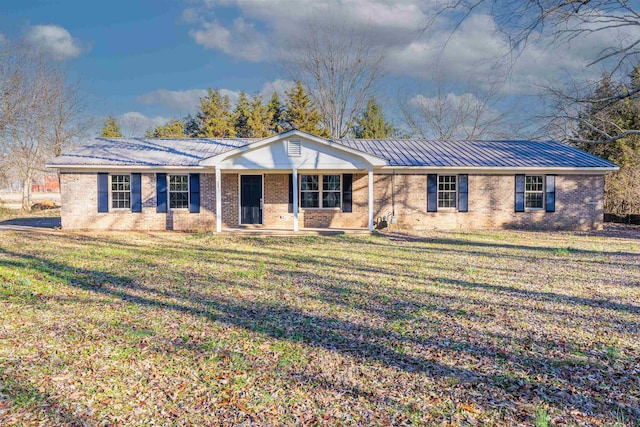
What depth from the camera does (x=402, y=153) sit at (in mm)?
18109

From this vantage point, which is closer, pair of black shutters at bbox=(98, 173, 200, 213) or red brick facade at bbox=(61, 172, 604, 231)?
pair of black shutters at bbox=(98, 173, 200, 213)

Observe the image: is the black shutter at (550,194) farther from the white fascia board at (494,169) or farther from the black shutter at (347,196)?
the black shutter at (347,196)

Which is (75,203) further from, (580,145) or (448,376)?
(580,145)

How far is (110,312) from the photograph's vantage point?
571 cm

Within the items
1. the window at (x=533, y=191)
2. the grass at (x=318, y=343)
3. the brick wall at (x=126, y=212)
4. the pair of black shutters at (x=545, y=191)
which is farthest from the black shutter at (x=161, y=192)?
the window at (x=533, y=191)

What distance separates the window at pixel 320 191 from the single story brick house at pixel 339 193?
0.04 meters

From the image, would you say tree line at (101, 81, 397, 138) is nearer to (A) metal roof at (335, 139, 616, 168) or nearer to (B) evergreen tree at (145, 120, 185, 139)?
(B) evergreen tree at (145, 120, 185, 139)

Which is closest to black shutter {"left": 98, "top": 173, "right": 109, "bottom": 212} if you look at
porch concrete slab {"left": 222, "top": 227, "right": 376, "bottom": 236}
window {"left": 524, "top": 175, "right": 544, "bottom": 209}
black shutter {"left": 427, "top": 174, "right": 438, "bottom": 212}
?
porch concrete slab {"left": 222, "top": 227, "right": 376, "bottom": 236}

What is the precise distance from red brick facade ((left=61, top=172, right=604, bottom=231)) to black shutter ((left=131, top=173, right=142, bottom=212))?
1.70 meters

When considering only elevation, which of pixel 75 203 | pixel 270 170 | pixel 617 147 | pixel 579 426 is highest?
pixel 617 147

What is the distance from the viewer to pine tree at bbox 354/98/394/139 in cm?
3366

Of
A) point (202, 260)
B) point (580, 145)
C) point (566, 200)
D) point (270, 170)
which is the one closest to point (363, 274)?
point (202, 260)

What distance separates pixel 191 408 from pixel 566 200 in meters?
18.0

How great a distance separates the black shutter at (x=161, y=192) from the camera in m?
16.3
